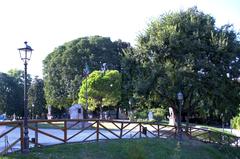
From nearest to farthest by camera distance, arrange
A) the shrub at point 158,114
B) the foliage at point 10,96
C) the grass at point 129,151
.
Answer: the grass at point 129,151 → the shrub at point 158,114 → the foliage at point 10,96

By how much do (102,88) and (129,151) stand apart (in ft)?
155

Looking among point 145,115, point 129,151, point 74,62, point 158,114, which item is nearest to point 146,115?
point 145,115

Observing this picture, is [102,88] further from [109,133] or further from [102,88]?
[109,133]

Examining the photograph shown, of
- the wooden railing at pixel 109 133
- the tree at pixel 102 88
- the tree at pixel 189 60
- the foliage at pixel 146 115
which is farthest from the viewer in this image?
the tree at pixel 102 88

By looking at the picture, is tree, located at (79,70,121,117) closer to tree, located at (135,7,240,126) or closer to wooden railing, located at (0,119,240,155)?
tree, located at (135,7,240,126)

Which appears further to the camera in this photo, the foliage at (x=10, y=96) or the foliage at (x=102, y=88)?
the foliage at (x=10, y=96)

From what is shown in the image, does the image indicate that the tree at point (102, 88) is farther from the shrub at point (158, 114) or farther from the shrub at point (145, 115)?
the shrub at point (158, 114)

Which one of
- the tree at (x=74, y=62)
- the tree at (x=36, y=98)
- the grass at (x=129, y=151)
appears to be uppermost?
the tree at (x=74, y=62)

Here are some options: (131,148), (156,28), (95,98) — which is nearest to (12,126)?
(131,148)

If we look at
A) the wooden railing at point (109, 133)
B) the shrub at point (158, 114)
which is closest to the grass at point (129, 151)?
the wooden railing at point (109, 133)

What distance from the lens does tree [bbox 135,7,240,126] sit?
34531 millimetres

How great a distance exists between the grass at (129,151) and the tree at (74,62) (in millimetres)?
50380

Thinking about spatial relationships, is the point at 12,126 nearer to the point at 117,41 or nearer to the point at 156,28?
the point at 156,28

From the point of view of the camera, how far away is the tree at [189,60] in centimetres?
3453
